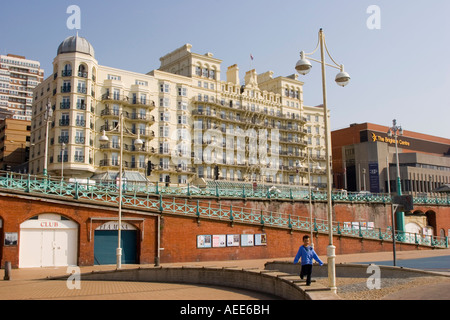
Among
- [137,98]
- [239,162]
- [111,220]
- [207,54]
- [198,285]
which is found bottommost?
[198,285]

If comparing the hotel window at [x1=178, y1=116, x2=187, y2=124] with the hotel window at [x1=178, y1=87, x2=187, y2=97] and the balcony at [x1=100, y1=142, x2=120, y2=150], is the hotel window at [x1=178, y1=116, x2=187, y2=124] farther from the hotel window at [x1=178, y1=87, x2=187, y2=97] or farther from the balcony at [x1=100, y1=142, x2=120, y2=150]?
the balcony at [x1=100, y1=142, x2=120, y2=150]

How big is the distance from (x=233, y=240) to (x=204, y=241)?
2.44 meters

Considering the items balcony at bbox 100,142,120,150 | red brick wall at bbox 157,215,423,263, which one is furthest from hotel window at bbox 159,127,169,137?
red brick wall at bbox 157,215,423,263

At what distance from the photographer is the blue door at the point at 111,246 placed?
27516 millimetres

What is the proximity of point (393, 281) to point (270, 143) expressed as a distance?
67.0 meters

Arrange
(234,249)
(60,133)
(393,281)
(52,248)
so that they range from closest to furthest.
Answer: (393,281) < (52,248) < (234,249) < (60,133)

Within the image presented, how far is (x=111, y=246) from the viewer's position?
91.3 feet

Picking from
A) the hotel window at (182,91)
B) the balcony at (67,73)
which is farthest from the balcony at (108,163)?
the hotel window at (182,91)

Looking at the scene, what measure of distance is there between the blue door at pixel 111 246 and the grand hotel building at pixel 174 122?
59.2 ft

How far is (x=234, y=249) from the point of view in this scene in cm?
3177

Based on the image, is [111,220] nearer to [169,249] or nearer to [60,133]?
[169,249]

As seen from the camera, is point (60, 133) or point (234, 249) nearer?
point (234, 249)

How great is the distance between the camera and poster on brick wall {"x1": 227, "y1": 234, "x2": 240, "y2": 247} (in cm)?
3162
